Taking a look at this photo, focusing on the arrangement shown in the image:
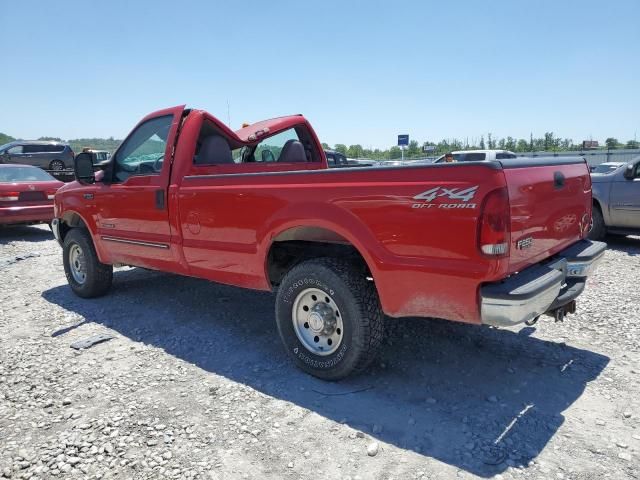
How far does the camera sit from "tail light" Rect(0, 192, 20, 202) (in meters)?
9.23

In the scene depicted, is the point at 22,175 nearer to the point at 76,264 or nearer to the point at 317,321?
the point at 76,264

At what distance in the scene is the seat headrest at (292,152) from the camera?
507cm

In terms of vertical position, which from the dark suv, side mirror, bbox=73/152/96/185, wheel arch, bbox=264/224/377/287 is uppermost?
the dark suv

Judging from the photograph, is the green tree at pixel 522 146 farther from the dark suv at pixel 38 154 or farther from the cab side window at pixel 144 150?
the cab side window at pixel 144 150

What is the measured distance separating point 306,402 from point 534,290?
156 centimetres

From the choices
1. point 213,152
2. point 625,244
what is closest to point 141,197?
point 213,152

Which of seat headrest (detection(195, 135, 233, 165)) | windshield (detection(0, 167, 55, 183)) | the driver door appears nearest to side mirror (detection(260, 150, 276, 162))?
seat headrest (detection(195, 135, 233, 165))

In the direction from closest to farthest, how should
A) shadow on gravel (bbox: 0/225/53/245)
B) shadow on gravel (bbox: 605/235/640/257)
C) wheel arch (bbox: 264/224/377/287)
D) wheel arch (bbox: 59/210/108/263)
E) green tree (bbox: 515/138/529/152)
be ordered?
wheel arch (bbox: 264/224/377/287)
wheel arch (bbox: 59/210/108/263)
shadow on gravel (bbox: 605/235/640/257)
shadow on gravel (bbox: 0/225/53/245)
green tree (bbox: 515/138/529/152)

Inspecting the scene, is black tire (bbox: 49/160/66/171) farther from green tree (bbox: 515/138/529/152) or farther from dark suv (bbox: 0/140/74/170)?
green tree (bbox: 515/138/529/152)

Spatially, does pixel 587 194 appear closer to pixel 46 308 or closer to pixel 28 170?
pixel 46 308

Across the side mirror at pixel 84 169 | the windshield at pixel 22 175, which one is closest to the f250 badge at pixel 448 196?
the side mirror at pixel 84 169

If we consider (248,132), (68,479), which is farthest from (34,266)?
(68,479)

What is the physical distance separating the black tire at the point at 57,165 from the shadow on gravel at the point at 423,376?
18.3 m

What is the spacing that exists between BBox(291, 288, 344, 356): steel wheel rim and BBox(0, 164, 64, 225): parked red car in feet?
27.1
